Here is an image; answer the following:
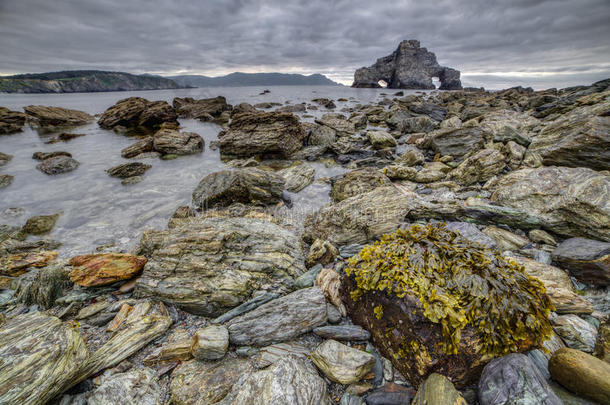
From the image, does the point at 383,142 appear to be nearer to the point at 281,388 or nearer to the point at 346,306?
the point at 346,306

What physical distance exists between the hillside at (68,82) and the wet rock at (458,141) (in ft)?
734

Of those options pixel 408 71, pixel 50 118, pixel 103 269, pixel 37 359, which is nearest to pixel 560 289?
pixel 37 359

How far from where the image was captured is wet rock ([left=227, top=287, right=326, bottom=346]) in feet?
12.6

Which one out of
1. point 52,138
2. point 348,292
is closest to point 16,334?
point 348,292

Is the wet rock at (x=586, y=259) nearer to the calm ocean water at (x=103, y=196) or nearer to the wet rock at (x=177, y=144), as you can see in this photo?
the calm ocean water at (x=103, y=196)

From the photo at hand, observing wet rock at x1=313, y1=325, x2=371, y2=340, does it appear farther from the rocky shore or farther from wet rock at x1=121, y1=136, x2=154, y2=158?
wet rock at x1=121, y1=136, x2=154, y2=158

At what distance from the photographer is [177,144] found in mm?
19453

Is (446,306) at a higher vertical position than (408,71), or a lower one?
lower

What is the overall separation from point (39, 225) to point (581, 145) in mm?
19137

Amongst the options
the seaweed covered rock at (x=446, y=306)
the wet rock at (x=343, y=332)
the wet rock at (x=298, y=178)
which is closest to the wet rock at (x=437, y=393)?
the seaweed covered rock at (x=446, y=306)

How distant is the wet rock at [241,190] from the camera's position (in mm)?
9992

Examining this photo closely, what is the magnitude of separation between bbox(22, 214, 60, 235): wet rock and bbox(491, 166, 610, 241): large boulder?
15.4 meters

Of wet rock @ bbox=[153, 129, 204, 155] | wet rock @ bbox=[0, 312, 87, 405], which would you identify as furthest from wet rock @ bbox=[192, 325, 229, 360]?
wet rock @ bbox=[153, 129, 204, 155]

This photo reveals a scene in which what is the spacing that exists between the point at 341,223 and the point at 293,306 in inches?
128
